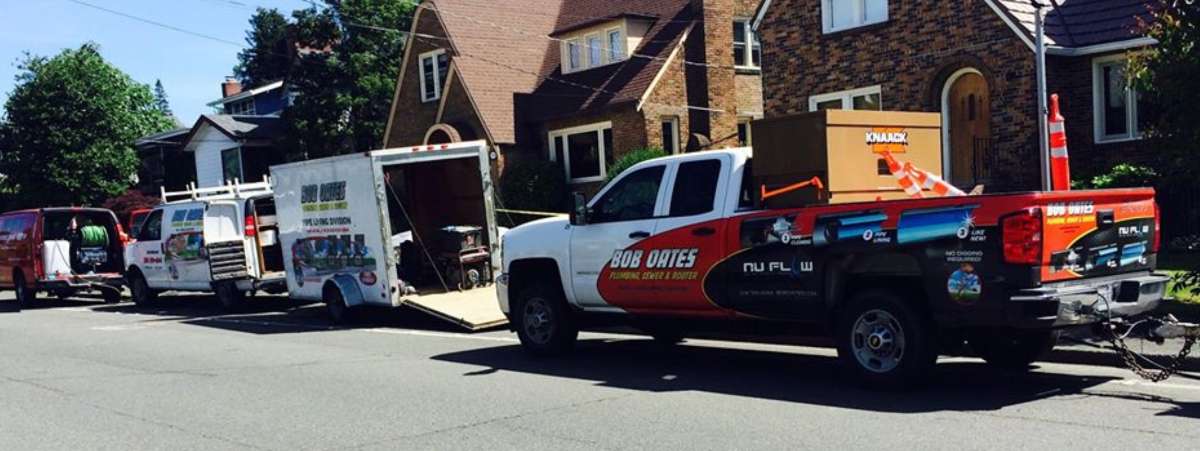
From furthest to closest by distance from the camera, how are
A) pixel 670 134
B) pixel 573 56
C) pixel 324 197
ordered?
1. pixel 573 56
2. pixel 670 134
3. pixel 324 197

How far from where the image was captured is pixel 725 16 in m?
27.6

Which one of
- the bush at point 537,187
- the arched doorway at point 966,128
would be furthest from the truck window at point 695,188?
the bush at point 537,187

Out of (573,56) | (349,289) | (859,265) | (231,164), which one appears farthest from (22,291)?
(231,164)

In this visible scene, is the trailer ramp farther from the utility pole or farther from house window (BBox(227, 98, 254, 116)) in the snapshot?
house window (BBox(227, 98, 254, 116))

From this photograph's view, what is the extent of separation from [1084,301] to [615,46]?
71.5 ft

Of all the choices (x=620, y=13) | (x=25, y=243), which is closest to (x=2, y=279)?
(x=25, y=243)

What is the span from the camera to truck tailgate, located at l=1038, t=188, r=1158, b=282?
748 cm

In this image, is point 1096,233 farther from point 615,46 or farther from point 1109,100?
point 615,46

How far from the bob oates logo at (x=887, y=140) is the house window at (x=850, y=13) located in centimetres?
1234

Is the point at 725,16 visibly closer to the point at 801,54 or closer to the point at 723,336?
the point at 801,54

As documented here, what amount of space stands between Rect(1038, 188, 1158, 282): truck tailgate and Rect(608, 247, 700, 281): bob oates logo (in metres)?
3.04

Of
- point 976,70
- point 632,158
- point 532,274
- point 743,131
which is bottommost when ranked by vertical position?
point 532,274

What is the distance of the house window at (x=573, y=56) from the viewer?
29.6m

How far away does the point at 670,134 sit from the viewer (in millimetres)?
27453
